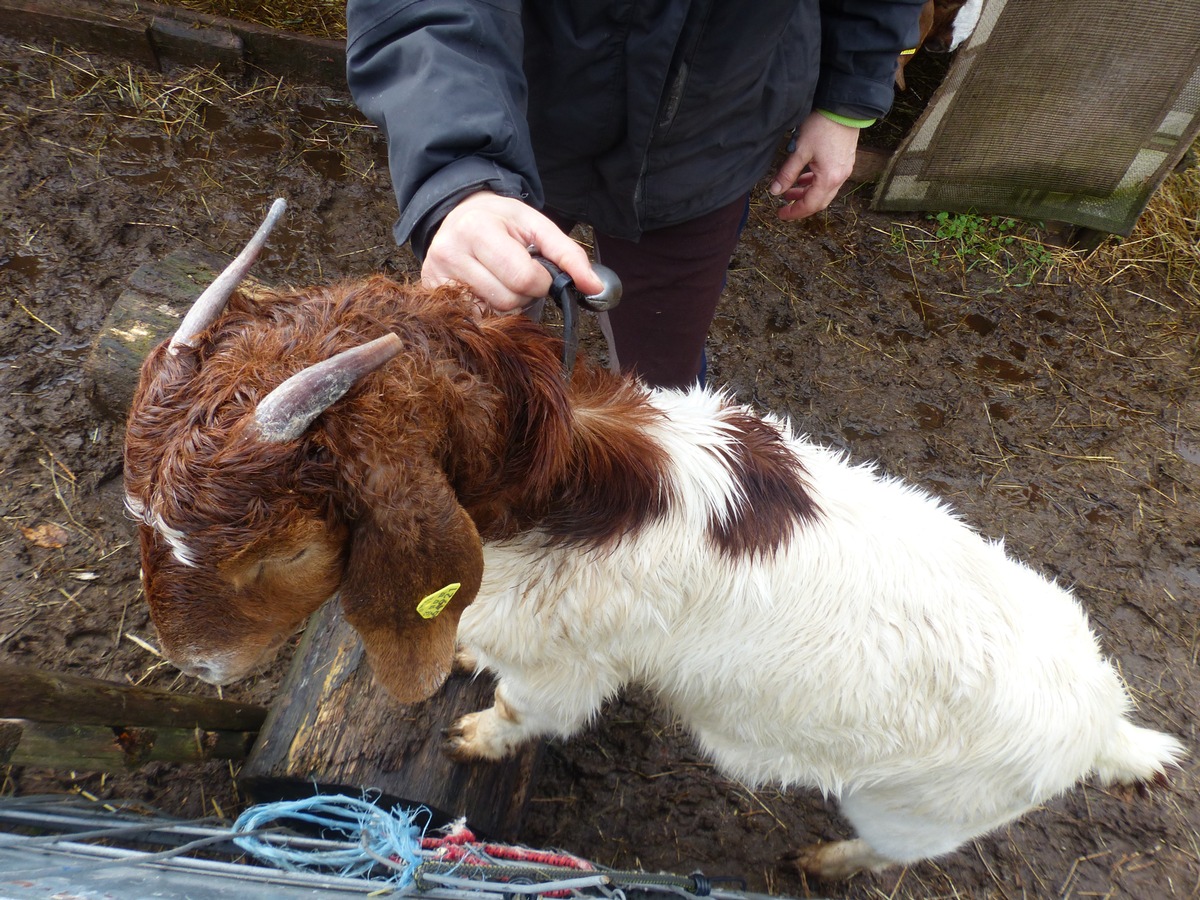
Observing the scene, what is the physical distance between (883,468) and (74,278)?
4.66m

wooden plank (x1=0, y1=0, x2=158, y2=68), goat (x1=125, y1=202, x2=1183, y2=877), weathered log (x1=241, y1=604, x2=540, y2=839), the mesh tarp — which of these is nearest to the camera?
goat (x1=125, y1=202, x2=1183, y2=877)

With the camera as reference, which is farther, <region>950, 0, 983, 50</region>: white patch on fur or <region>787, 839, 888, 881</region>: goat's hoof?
<region>950, 0, 983, 50</region>: white patch on fur

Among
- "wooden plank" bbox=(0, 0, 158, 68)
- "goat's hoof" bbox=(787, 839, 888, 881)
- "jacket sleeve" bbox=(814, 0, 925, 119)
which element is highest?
"jacket sleeve" bbox=(814, 0, 925, 119)

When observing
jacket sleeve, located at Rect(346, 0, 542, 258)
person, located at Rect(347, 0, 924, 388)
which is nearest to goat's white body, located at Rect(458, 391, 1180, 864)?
person, located at Rect(347, 0, 924, 388)

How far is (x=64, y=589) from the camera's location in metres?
2.96

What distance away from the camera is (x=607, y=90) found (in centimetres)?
198

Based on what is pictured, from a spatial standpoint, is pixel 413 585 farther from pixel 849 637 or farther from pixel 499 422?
pixel 849 637

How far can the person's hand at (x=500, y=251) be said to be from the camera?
147 cm

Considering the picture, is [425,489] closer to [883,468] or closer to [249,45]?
[883,468]

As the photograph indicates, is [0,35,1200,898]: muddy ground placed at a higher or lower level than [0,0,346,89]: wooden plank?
lower

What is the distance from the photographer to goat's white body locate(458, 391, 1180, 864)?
184 centimetres

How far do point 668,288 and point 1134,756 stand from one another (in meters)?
2.09

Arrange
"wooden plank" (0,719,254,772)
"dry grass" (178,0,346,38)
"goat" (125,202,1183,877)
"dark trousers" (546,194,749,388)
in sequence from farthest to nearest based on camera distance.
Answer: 1. "dry grass" (178,0,346,38)
2. "dark trousers" (546,194,749,388)
3. "wooden plank" (0,719,254,772)
4. "goat" (125,202,1183,877)

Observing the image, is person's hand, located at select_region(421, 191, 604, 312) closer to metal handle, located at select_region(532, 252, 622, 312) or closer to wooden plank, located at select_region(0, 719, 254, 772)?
metal handle, located at select_region(532, 252, 622, 312)
